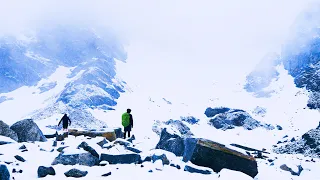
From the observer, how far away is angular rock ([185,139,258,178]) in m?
11.1

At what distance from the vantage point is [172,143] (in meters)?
16.2

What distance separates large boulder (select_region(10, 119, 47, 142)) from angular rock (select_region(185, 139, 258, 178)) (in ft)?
30.7

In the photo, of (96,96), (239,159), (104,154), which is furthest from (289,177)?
(96,96)

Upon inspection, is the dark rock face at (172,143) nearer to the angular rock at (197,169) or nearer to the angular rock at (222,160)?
the angular rock at (222,160)

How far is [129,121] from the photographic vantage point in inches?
776

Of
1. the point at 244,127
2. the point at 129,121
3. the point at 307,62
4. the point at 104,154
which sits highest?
the point at 307,62

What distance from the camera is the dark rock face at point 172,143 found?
16.0m

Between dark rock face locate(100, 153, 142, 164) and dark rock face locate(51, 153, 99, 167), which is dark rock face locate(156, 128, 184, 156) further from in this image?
dark rock face locate(51, 153, 99, 167)

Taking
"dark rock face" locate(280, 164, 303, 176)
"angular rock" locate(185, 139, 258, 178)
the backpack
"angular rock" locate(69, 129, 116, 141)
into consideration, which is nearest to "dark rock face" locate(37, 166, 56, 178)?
"angular rock" locate(185, 139, 258, 178)

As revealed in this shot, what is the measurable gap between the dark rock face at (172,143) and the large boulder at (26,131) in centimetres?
654

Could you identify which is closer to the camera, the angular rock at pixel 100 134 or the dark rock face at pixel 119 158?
the dark rock face at pixel 119 158

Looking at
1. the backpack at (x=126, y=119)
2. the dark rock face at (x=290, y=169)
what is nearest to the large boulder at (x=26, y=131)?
the backpack at (x=126, y=119)

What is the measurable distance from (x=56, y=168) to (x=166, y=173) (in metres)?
3.37

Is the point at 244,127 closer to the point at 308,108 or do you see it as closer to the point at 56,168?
the point at 308,108
